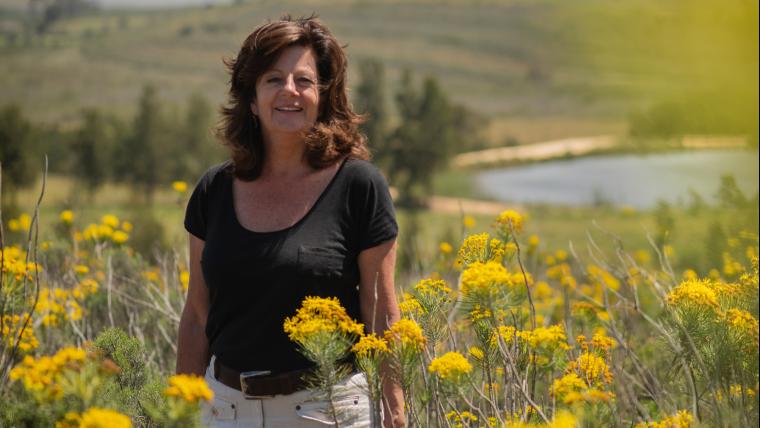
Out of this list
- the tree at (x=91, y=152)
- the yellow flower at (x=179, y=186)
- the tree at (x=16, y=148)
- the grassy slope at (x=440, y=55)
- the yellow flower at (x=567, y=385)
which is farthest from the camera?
the grassy slope at (x=440, y=55)

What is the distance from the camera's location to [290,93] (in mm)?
2605

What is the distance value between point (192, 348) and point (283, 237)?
0.53 m

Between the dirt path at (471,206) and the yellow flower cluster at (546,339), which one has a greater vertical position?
the yellow flower cluster at (546,339)

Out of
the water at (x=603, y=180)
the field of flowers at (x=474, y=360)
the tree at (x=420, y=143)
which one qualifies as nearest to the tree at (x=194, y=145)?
the tree at (x=420, y=143)

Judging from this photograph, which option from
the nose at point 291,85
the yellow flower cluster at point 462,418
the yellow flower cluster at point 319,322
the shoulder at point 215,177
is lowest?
the yellow flower cluster at point 462,418

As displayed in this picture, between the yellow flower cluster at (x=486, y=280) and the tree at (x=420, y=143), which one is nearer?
the yellow flower cluster at (x=486, y=280)

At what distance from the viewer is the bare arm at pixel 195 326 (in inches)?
109

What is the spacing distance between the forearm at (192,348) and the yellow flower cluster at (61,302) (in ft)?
4.67

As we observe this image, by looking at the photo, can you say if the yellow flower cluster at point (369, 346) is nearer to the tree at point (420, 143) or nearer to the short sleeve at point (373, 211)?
the short sleeve at point (373, 211)

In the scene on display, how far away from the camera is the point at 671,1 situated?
2652 mm

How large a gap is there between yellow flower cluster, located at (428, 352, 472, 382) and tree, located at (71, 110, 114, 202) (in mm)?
41258

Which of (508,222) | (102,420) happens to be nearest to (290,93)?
(508,222)

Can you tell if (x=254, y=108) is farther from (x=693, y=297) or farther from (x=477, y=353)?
(x=693, y=297)

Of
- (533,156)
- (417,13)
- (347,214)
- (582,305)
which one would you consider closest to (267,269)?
(347,214)
